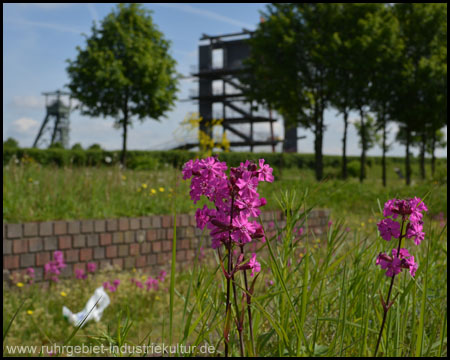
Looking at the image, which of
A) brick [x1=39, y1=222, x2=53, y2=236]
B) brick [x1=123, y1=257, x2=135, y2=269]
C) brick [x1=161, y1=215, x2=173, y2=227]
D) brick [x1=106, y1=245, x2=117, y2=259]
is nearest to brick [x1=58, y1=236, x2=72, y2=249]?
brick [x1=39, y1=222, x2=53, y2=236]

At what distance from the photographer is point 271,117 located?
113ft

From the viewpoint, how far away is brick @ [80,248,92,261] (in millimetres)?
5566

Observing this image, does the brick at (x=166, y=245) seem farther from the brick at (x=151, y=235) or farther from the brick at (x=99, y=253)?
the brick at (x=99, y=253)

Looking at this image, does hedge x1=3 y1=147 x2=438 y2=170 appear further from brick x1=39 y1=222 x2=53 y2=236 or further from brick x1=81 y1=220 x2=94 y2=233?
brick x1=39 y1=222 x2=53 y2=236

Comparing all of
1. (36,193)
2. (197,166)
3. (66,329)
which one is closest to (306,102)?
(36,193)

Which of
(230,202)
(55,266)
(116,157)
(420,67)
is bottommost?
(55,266)

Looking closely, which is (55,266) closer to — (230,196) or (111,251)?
(111,251)

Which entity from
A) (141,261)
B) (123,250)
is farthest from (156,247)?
(123,250)

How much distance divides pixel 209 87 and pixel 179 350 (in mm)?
40024

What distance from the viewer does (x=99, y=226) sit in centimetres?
572

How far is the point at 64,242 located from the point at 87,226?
34 cm

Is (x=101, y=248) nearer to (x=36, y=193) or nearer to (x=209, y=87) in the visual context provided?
(x=36, y=193)

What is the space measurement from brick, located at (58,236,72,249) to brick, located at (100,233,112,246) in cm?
41

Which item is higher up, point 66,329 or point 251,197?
point 251,197
